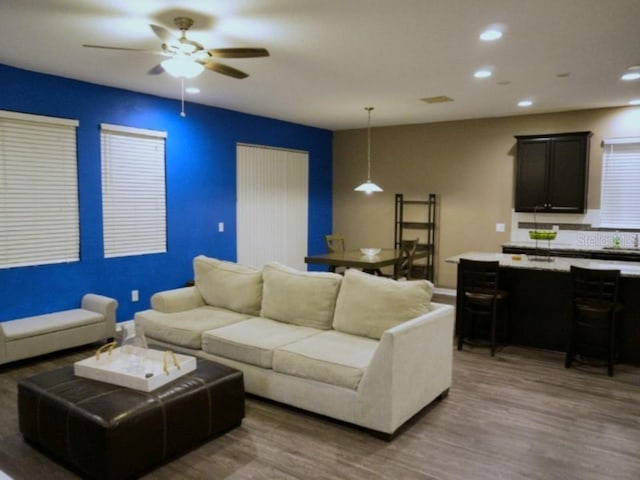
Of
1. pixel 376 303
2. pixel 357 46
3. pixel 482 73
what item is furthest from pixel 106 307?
pixel 482 73

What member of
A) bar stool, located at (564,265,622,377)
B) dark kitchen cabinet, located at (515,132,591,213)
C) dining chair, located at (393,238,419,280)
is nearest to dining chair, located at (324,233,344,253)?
dining chair, located at (393,238,419,280)

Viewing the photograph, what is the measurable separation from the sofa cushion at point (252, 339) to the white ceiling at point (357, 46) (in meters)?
2.31

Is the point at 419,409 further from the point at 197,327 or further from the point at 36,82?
the point at 36,82

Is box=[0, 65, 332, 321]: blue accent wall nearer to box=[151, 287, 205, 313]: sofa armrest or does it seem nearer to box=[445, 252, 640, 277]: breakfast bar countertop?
box=[151, 287, 205, 313]: sofa armrest

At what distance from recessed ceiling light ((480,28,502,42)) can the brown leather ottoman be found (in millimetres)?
3063

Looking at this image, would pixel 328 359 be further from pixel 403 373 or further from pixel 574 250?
pixel 574 250

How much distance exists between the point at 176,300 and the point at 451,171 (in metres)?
5.08

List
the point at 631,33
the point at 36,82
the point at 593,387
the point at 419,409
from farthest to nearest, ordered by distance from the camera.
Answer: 1. the point at 36,82
2. the point at 593,387
3. the point at 631,33
4. the point at 419,409

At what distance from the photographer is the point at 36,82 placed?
15.9 ft

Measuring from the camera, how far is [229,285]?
453 cm

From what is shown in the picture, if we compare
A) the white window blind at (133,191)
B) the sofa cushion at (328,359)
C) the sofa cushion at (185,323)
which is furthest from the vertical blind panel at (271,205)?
the sofa cushion at (328,359)

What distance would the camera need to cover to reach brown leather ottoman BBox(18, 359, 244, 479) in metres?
2.53

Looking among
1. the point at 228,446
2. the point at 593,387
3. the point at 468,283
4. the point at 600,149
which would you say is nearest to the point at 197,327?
the point at 228,446

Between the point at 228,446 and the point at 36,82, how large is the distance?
13.3 feet
